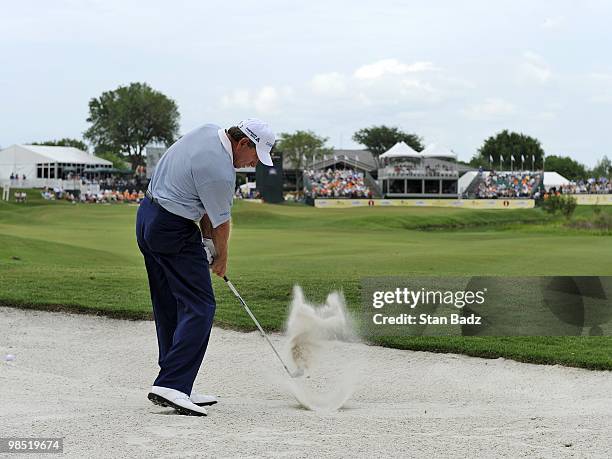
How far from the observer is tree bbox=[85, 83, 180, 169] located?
4840 inches

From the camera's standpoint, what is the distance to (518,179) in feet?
270

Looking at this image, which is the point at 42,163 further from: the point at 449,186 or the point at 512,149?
the point at 512,149

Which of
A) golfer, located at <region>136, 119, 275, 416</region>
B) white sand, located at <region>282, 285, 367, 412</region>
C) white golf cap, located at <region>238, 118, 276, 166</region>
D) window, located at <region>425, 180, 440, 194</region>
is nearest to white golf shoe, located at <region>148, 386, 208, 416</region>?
golfer, located at <region>136, 119, 275, 416</region>

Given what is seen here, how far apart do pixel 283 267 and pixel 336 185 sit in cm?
5848

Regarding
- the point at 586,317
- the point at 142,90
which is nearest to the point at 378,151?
the point at 142,90

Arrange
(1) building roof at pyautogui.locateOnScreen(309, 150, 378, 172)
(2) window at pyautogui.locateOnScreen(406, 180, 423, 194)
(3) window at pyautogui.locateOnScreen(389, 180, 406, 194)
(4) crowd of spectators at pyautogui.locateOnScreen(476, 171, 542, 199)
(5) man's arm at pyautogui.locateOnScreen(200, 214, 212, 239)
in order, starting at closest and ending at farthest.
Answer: (5) man's arm at pyautogui.locateOnScreen(200, 214, 212, 239) → (4) crowd of spectators at pyautogui.locateOnScreen(476, 171, 542, 199) → (2) window at pyautogui.locateOnScreen(406, 180, 423, 194) → (3) window at pyautogui.locateOnScreen(389, 180, 406, 194) → (1) building roof at pyautogui.locateOnScreen(309, 150, 378, 172)

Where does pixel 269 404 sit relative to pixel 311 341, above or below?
below

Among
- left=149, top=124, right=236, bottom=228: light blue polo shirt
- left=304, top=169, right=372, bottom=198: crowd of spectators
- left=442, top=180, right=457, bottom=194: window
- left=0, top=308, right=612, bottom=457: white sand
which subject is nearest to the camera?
left=0, top=308, right=612, bottom=457: white sand

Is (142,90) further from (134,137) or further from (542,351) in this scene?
(542,351)

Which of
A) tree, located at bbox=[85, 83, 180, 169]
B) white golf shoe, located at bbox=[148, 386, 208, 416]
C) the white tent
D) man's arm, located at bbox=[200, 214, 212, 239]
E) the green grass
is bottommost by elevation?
the green grass

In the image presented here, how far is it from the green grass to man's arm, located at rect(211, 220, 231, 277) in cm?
428

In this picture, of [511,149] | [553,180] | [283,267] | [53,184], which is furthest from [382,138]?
[283,267]

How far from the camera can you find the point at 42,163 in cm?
8644

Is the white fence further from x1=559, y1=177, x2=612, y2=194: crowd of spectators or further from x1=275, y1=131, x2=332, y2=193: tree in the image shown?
A: x1=559, y1=177, x2=612, y2=194: crowd of spectators
